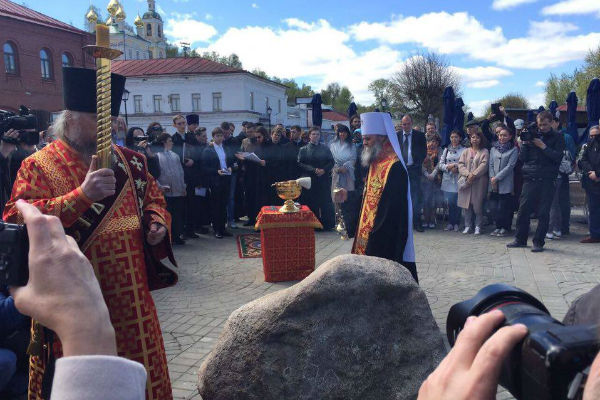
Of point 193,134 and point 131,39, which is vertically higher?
point 131,39

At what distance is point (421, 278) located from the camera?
20.2ft

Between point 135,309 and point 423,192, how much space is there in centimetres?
790

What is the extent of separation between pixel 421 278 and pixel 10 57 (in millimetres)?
30442

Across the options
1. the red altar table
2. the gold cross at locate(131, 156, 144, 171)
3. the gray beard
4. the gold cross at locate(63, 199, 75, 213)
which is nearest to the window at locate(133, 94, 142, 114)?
the red altar table

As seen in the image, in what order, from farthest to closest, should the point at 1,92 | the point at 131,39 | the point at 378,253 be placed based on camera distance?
the point at 131,39 < the point at 1,92 < the point at 378,253

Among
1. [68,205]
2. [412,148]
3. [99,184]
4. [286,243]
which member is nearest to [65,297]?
[99,184]

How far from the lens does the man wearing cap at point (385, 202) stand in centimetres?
440

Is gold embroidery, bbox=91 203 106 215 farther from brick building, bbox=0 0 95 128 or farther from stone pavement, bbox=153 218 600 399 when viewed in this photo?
brick building, bbox=0 0 95 128

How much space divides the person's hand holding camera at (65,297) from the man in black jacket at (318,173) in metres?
8.67

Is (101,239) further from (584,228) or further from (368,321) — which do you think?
(584,228)

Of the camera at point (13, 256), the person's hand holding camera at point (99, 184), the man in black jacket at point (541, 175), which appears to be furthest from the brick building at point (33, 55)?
the camera at point (13, 256)

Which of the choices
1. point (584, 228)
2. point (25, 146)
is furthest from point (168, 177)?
point (584, 228)

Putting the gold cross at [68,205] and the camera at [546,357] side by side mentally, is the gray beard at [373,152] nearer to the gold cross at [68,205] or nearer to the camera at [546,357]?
the gold cross at [68,205]

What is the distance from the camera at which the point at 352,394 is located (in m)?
3.03
